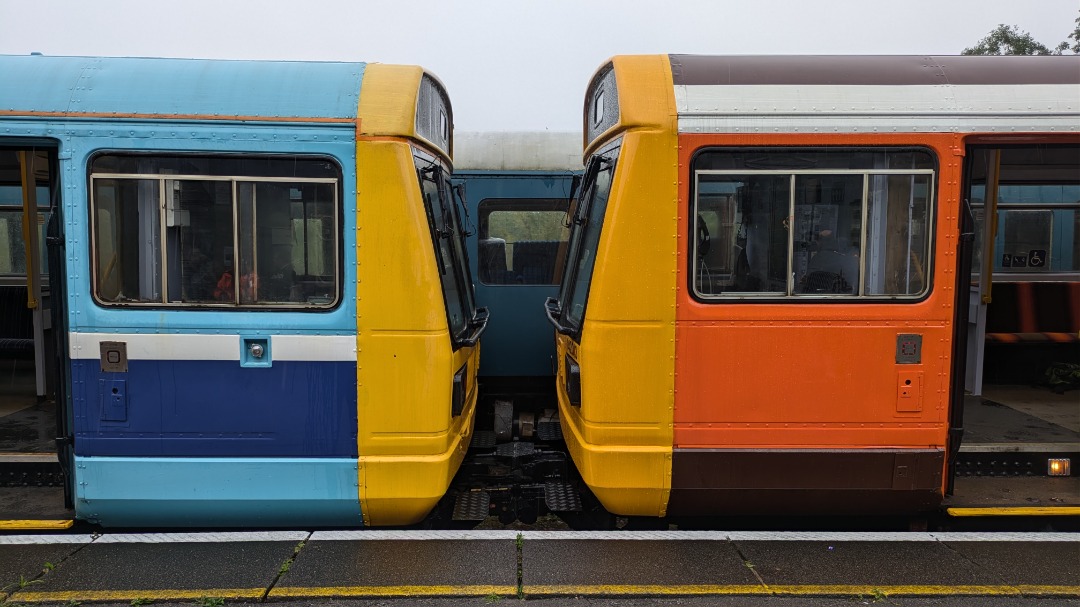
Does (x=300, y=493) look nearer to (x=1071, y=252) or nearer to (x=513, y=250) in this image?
(x=513, y=250)

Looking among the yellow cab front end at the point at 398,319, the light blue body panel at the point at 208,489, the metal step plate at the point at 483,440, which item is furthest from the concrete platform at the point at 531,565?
the metal step plate at the point at 483,440

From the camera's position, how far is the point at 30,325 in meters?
8.12

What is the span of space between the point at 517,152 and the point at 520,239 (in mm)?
877

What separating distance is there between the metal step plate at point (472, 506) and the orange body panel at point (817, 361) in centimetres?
134

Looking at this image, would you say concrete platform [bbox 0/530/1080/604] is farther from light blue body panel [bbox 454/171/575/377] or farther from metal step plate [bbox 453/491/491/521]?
light blue body panel [bbox 454/171/575/377]

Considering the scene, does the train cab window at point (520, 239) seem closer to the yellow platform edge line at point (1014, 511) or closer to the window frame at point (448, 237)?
the window frame at point (448, 237)

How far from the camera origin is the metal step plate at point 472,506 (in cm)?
416

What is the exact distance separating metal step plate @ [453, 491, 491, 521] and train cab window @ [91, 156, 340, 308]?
5.06 feet

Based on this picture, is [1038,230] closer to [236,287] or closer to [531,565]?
[531,565]

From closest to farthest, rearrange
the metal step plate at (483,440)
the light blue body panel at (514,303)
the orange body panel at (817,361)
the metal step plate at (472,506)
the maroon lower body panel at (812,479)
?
the orange body panel at (817,361)
the maroon lower body panel at (812,479)
the metal step plate at (472,506)
the metal step plate at (483,440)
the light blue body panel at (514,303)

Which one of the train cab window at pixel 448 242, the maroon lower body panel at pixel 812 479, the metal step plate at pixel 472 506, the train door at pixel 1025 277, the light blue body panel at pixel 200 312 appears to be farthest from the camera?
the train door at pixel 1025 277

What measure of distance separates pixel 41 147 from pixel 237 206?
1133 millimetres

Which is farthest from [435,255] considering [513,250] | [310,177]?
[513,250]

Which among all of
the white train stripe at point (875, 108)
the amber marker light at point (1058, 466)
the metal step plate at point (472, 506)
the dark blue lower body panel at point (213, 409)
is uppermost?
the white train stripe at point (875, 108)
